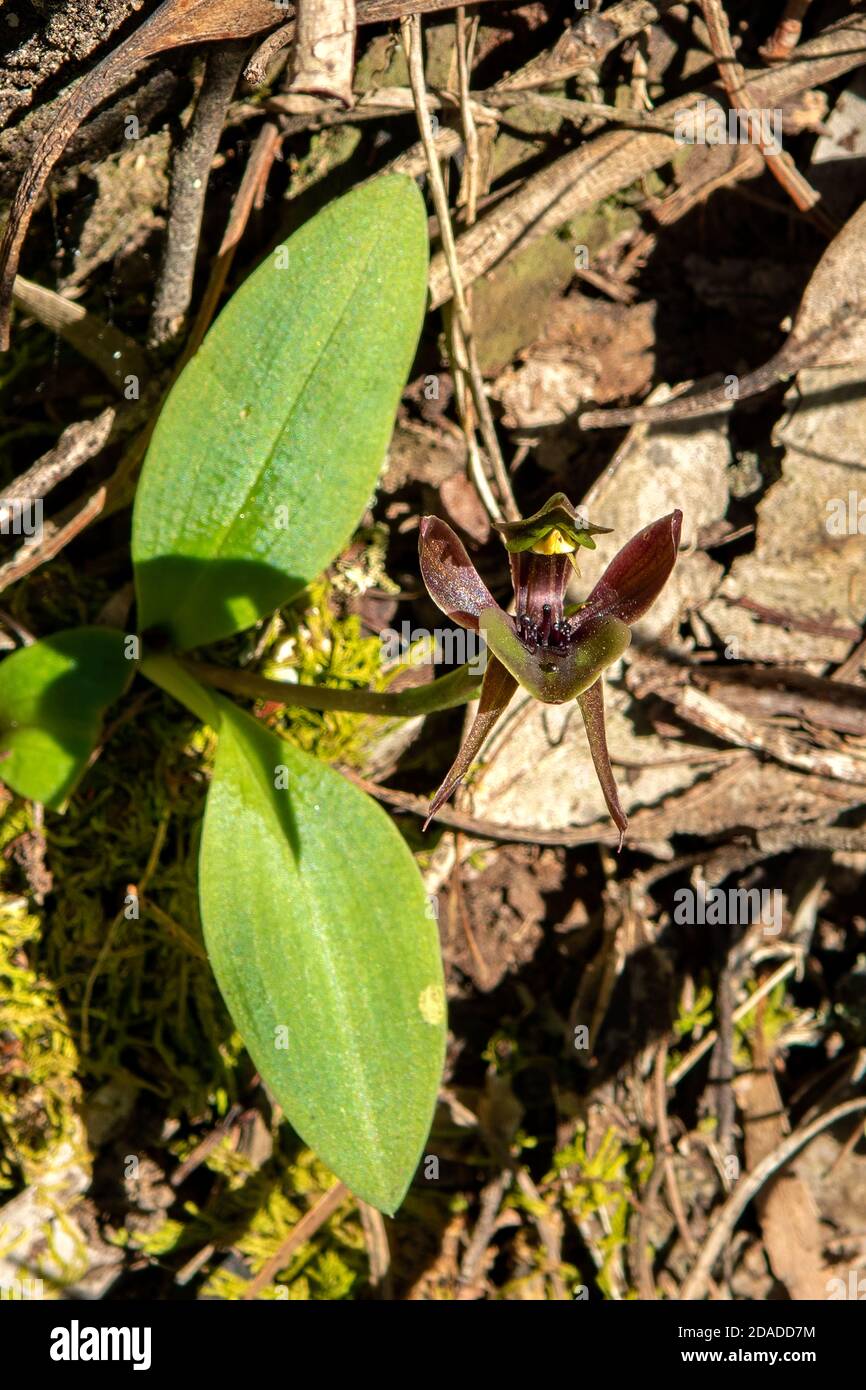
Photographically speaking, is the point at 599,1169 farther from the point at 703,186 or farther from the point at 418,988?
the point at 703,186

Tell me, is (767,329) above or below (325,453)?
above

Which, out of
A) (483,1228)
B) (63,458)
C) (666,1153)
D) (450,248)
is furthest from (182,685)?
(666,1153)

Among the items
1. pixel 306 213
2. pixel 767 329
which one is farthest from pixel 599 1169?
pixel 306 213

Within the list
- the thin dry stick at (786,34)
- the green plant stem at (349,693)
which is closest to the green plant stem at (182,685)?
the green plant stem at (349,693)

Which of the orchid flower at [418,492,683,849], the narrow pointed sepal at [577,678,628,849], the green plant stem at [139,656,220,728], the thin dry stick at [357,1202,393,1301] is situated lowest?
the thin dry stick at [357,1202,393,1301]

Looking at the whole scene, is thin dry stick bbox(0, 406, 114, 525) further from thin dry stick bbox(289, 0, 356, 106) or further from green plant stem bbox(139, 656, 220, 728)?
thin dry stick bbox(289, 0, 356, 106)

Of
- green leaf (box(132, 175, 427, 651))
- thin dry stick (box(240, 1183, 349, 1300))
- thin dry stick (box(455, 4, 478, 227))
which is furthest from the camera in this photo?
thin dry stick (box(240, 1183, 349, 1300))

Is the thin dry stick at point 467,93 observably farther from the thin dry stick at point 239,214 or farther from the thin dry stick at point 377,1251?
the thin dry stick at point 377,1251

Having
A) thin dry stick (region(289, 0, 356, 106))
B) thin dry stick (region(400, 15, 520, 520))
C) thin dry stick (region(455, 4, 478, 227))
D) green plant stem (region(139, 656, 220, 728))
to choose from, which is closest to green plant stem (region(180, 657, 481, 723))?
green plant stem (region(139, 656, 220, 728))
